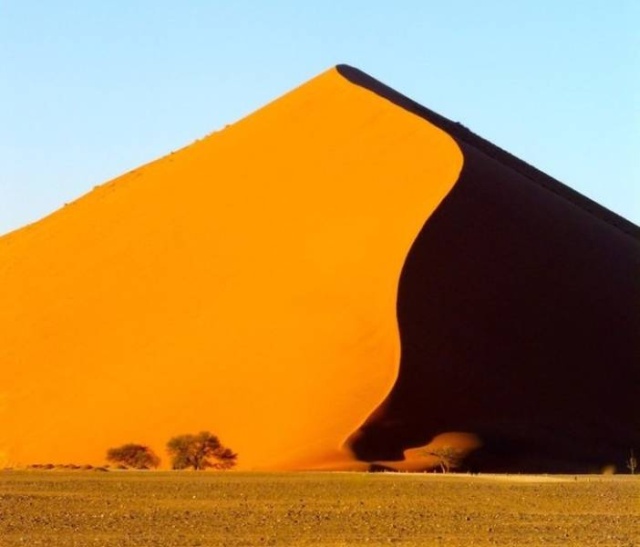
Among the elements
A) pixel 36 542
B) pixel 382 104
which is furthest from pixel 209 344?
pixel 36 542

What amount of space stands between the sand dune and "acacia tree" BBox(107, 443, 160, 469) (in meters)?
0.35

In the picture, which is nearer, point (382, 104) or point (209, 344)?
point (209, 344)

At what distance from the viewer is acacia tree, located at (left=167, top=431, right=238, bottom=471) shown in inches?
1334

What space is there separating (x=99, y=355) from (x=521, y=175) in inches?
673

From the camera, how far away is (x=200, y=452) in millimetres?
34062

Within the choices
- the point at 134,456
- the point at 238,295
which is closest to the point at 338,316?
the point at 238,295

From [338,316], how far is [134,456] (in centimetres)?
590

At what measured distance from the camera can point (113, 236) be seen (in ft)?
164

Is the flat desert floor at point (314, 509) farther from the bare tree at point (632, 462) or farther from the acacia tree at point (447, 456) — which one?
the bare tree at point (632, 462)

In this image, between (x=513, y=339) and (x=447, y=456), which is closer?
(x=447, y=456)

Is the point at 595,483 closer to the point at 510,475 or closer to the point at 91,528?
the point at 510,475

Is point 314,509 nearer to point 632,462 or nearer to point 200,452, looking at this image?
point 200,452

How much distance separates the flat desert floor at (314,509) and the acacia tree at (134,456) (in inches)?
123

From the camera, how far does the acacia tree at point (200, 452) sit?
33875mm
